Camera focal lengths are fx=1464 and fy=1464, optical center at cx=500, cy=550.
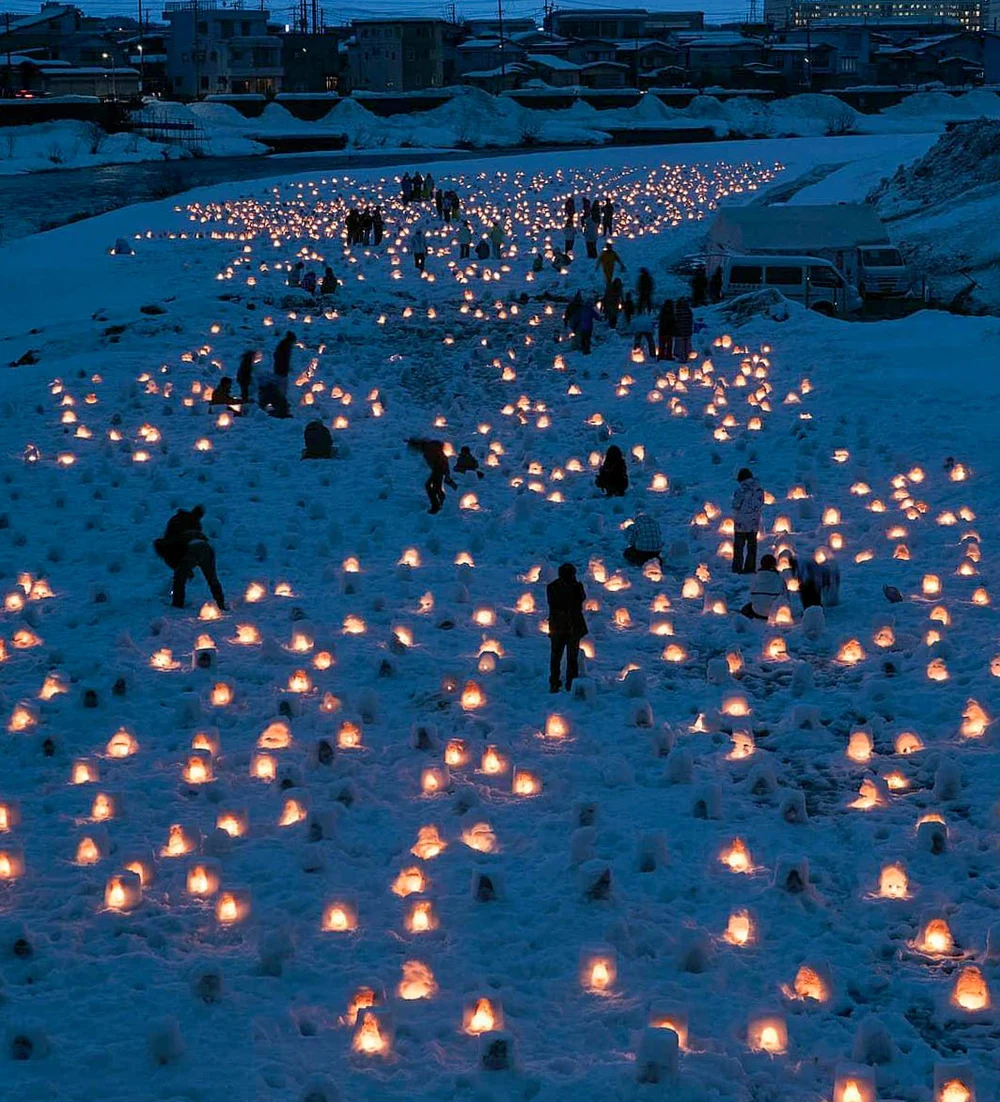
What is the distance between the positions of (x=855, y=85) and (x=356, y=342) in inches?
3850

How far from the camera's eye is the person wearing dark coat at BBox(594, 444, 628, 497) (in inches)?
698

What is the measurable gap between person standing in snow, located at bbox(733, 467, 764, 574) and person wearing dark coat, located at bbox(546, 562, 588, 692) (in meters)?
3.19

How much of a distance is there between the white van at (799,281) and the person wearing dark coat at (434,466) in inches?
568

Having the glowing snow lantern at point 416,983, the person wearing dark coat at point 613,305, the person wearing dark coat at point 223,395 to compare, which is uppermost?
the person wearing dark coat at point 613,305

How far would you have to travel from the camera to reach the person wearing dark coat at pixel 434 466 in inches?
667

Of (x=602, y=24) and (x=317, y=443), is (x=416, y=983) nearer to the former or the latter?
(x=317, y=443)

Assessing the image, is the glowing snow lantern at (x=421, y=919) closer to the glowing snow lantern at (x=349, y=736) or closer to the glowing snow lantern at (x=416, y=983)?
the glowing snow lantern at (x=416, y=983)

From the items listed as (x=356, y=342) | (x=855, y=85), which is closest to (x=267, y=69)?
(x=855, y=85)

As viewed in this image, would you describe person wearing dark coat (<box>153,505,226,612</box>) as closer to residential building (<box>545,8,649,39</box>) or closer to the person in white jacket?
the person in white jacket

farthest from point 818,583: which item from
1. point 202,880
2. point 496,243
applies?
point 496,243

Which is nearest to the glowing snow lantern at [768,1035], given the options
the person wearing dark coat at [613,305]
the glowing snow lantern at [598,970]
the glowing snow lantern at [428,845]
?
the glowing snow lantern at [598,970]

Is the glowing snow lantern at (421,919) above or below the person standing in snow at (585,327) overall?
below

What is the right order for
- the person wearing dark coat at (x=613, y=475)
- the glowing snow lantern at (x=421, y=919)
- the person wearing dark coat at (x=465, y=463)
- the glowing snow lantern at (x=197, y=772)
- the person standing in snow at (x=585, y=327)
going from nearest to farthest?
1. the glowing snow lantern at (x=421, y=919)
2. the glowing snow lantern at (x=197, y=772)
3. the person wearing dark coat at (x=613, y=475)
4. the person wearing dark coat at (x=465, y=463)
5. the person standing in snow at (x=585, y=327)

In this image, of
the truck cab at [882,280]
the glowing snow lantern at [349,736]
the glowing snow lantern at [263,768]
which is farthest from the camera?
the truck cab at [882,280]
